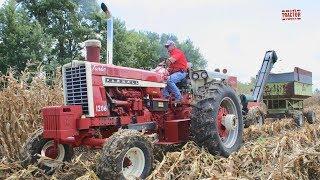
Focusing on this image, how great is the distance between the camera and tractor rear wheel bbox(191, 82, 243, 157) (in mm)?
6732

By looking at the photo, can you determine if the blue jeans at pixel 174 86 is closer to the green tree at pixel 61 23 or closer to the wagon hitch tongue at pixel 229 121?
the wagon hitch tongue at pixel 229 121

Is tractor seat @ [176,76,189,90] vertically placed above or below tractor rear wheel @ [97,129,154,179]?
above

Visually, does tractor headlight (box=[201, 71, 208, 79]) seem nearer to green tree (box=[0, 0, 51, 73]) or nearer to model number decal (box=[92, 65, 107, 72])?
model number decal (box=[92, 65, 107, 72])

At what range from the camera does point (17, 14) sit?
20.4m

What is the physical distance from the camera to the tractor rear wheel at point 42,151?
592 cm

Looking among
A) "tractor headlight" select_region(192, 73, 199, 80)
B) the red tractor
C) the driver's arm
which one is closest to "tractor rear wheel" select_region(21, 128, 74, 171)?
the red tractor

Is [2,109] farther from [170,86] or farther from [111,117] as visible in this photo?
[170,86]

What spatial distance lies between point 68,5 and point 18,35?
6.00 meters

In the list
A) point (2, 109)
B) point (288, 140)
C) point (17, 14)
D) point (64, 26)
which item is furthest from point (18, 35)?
point (288, 140)

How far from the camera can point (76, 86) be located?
19.8ft

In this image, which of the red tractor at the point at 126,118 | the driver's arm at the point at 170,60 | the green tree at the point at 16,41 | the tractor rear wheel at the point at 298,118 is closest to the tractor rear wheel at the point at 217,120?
the red tractor at the point at 126,118

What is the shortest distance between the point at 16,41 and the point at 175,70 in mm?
14260

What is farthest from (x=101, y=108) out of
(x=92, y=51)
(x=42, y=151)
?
(x=42, y=151)

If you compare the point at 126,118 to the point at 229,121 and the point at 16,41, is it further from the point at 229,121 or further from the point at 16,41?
the point at 16,41
